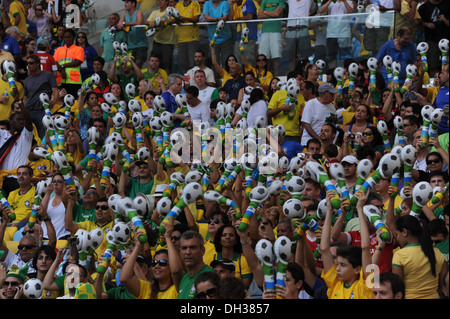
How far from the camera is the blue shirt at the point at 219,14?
13.8 m

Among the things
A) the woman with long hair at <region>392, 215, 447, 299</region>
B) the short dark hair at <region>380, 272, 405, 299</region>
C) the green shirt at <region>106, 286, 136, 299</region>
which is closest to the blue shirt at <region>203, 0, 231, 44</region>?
the green shirt at <region>106, 286, 136, 299</region>

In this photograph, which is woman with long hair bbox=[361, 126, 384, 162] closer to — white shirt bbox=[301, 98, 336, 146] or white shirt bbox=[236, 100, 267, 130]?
white shirt bbox=[301, 98, 336, 146]

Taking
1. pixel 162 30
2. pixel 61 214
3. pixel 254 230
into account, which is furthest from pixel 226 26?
pixel 254 230

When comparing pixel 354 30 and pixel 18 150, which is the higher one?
pixel 354 30

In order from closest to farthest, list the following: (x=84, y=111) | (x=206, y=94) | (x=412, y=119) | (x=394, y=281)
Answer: (x=394, y=281) < (x=412, y=119) < (x=206, y=94) < (x=84, y=111)

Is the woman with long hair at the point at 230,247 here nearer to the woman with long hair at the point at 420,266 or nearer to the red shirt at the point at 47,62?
the woman with long hair at the point at 420,266

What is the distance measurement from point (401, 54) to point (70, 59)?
5376 millimetres

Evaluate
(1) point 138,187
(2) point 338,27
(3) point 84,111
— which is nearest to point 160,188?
(1) point 138,187

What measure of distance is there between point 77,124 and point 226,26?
267 centimetres

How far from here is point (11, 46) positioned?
1515 centimetres

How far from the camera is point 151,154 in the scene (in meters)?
11.6

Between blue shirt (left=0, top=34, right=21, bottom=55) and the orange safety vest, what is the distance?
0.77 meters

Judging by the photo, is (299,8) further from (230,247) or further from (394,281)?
(394,281)
